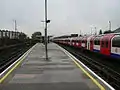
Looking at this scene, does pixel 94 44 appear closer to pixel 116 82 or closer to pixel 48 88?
pixel 116 82

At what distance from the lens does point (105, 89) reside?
11.8 meters

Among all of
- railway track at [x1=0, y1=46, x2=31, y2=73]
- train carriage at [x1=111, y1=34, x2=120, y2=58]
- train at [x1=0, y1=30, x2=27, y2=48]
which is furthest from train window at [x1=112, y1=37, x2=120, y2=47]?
train at [x1=0, y1=30, x2=27, y2=48]

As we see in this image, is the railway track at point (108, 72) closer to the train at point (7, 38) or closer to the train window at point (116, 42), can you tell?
the train window at point (116, 42)

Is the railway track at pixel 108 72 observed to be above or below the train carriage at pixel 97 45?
below

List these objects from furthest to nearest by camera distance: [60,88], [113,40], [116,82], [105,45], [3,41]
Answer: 1. [3,41]
2. [105,45]
3. [113,40]
4. [116,82]
5. [60,88]

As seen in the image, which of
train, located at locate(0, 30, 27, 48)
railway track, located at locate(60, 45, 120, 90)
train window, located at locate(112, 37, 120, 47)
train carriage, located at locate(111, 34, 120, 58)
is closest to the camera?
railway track, located at locate(60, 45, 120, 90)

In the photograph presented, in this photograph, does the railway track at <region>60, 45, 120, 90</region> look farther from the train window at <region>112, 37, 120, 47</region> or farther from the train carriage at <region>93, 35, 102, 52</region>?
the train carriage at <region>93, 35, 102, 52</region>

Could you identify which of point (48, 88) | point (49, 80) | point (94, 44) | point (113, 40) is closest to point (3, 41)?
point (94, 44)

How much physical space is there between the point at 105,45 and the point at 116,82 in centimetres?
1580

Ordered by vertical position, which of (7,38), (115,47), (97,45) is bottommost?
(97,45)

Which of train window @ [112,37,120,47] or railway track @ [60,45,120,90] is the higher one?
train window @ [112,37,120,47]

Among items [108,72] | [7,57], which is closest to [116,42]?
[108,72]

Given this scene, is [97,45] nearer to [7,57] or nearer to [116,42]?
[7,57]

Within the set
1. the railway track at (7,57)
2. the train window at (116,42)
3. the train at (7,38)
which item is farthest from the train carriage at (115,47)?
the train at (7,38)
